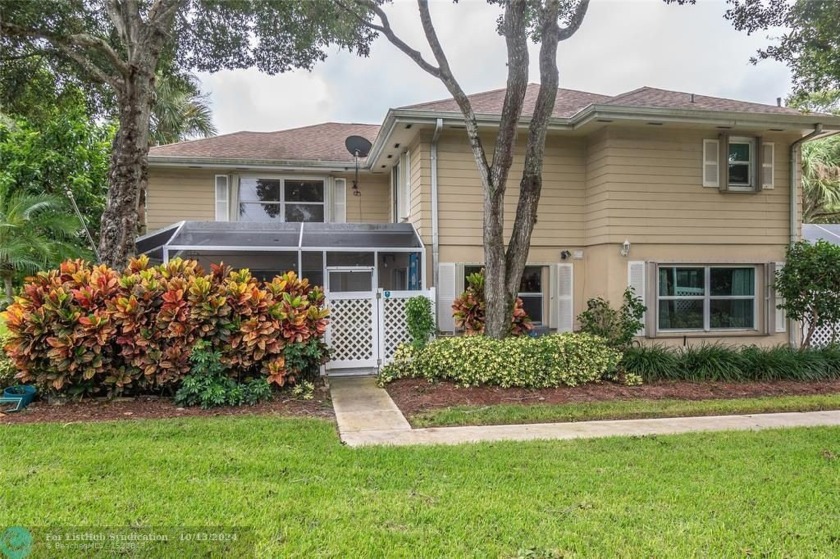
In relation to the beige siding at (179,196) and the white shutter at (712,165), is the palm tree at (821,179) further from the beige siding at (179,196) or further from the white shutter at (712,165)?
the beige siding at (179,196)

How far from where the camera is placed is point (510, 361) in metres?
8.30

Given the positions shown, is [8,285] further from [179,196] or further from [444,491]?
[444,491]

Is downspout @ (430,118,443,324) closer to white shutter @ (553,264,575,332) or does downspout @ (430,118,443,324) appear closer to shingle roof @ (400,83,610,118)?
shingle roof @ (400,83,610,118)

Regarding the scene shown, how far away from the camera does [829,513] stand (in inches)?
151

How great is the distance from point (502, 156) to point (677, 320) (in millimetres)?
4928

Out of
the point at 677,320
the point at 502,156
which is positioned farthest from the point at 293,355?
the point at 677,320

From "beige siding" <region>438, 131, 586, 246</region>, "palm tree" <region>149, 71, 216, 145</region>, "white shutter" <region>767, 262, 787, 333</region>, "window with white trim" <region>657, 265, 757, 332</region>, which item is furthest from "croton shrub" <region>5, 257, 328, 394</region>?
"palm tree" <region>149, 71, 216, 145</region>

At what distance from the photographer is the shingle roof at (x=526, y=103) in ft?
34.0

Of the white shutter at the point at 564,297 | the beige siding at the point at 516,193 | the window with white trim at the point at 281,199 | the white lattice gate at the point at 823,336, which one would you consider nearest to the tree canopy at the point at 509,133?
the beige siding at the point at 516,193

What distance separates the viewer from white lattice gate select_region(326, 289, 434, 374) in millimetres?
9539

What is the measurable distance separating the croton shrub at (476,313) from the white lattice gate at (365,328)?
1.99 ft

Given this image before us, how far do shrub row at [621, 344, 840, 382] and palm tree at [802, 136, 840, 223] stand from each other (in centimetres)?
1319

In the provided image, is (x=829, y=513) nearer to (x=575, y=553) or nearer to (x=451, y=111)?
(x=575, y=553)

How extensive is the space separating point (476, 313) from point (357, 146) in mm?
6088
